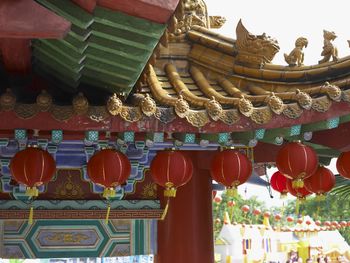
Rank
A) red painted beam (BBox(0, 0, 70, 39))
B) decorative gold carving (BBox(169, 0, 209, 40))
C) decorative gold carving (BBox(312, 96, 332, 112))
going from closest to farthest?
red painted beam (BBox(0, 0, 70, 39)) → decorative gold carving (BBox(312, 96, 332, 112)) → decorative gold carving (BBox(169, 0, 209, 40))

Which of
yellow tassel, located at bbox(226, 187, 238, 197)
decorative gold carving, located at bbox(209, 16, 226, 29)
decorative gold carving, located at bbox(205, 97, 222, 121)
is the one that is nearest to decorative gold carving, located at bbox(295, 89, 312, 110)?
decorative gold carving, located at bbox(205, 97, 222, 121)

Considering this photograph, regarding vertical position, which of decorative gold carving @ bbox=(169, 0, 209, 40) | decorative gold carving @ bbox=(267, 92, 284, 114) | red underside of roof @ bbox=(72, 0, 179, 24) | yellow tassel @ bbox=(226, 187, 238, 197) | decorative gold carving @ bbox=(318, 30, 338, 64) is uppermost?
decorative gold carving @ bbox=(169, 0, 209, 40)

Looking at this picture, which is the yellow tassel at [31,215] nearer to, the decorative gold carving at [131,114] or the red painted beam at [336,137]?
the decorative gold carving at [131,114]

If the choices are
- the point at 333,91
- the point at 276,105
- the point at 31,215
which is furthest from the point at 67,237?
the point at 333,91

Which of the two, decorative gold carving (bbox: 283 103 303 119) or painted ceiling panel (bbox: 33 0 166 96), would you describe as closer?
painted ceiling panel (bbox: 33 0 166 96)

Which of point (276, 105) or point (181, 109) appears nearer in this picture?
point (181, 109)

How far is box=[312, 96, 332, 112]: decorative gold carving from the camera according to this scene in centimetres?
423

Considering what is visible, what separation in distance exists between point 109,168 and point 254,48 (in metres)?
Result: 1.58

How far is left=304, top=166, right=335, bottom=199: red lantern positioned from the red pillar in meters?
1.05

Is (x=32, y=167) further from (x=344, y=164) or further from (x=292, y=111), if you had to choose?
(x=344, y=164)

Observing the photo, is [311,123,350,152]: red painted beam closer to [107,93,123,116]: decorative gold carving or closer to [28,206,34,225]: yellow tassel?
[107,93,123,116]: decorative gold carving

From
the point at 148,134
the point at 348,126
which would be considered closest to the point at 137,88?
the point at 148,134

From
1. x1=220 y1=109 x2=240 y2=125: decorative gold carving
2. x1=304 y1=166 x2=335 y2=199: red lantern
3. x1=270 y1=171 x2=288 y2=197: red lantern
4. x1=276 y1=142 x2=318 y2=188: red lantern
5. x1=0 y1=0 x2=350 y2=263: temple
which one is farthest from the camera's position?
x1=270 y1=171 x2=288 y2=197: red lantern

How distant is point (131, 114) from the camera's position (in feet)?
13.1
